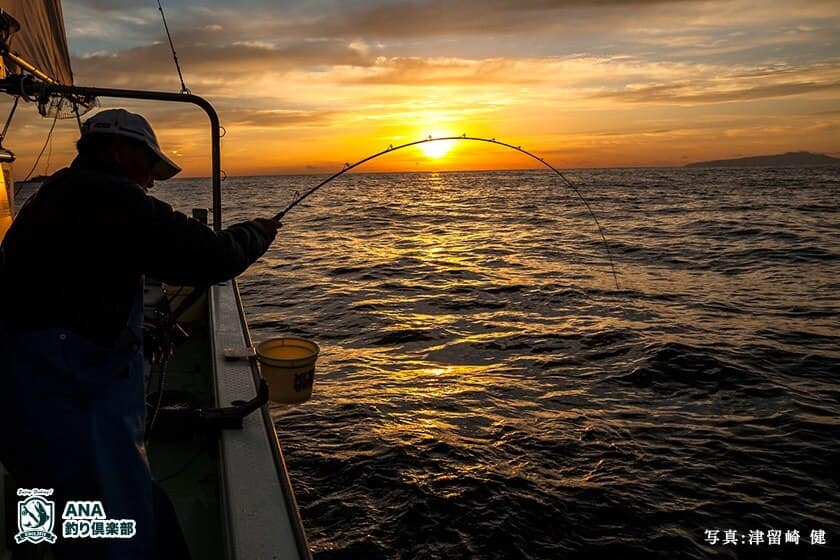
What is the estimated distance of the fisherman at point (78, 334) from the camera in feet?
6.63

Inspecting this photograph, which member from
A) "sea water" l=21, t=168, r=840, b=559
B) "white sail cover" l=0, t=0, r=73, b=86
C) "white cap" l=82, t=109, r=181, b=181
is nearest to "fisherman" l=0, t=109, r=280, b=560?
"white cap" l=82, t=109, r=181, b=181

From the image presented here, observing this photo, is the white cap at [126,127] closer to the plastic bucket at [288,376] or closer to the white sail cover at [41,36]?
the plastic bucket at [288,376]

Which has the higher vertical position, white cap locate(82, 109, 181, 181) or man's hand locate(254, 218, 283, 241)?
white cap locate(82, 109, 181, 181)

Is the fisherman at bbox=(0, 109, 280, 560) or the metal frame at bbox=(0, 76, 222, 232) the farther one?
the metal frame at bbox=(0, 76, 222, 232)

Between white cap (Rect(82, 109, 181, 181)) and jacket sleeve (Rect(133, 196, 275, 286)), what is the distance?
0.31 metres

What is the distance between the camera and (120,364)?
2.18 metres

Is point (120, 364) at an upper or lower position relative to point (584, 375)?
upper

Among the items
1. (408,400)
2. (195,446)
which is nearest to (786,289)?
(408,400)

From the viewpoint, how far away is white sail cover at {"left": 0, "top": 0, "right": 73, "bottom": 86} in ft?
18.9

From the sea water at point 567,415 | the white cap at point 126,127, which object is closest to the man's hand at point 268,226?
the white cap at point 126,127

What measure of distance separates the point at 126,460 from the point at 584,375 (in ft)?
23.3

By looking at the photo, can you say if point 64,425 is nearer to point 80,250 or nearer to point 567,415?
point 80,250

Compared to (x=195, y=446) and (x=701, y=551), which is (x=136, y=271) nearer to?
(x=195, y=446)

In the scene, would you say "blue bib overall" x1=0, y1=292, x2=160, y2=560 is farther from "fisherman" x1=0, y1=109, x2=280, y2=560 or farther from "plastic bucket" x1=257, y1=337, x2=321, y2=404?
"plastic bucket" x1=257, y1=337, x2=321, y2=404
